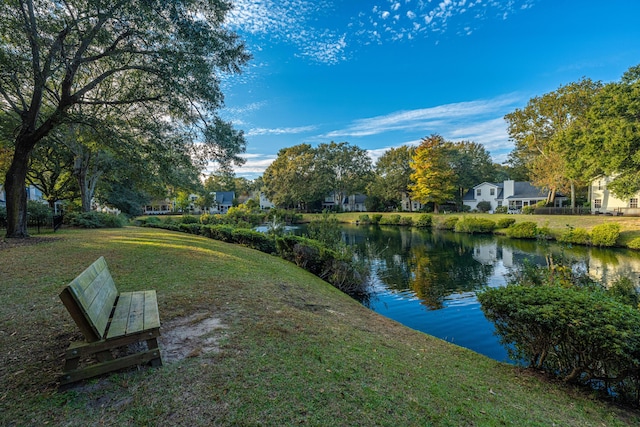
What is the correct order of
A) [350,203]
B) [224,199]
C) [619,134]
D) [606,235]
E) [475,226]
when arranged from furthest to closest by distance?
1. [224,199]
2. [350,203]
3. [475,226]
4. [619,134]
5. [606,235]

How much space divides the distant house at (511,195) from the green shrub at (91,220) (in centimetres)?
Answer: 4478

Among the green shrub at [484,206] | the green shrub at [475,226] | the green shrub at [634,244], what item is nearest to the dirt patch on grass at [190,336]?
the green shrub at [634,244]

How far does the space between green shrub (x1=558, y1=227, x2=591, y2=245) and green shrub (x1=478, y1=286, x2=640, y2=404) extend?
823 inches

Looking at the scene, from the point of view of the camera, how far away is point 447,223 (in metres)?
32.2

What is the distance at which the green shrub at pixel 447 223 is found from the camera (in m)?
31.6

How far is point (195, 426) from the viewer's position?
2.23m

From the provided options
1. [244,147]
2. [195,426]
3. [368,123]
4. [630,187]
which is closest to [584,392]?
[195,426]

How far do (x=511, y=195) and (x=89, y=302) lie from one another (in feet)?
164

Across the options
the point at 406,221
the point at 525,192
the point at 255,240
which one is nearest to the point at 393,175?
the point at 406,221

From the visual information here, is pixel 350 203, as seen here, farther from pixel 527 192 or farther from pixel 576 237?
pixel 576 237

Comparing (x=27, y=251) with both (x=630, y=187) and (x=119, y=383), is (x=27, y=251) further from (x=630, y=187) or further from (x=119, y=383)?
(x=630, y=187)

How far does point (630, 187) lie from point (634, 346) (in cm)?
2438

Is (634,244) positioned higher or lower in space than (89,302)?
lower

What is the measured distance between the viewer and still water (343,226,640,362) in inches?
295
